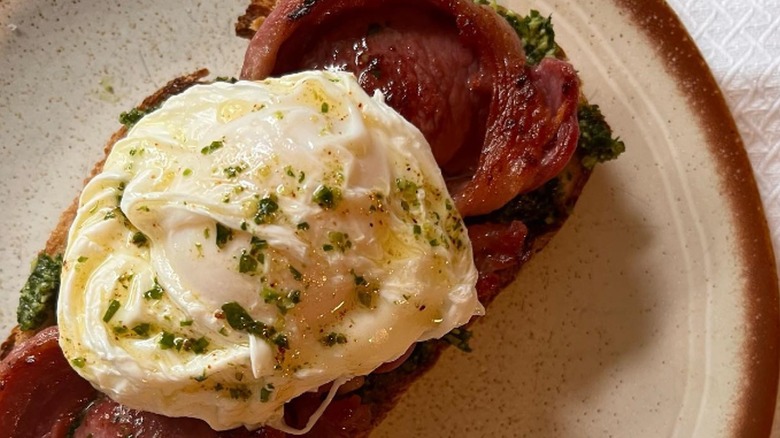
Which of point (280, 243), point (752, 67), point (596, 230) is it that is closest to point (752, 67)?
point (752, 67)

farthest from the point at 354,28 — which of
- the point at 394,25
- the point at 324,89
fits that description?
the point at 324,89

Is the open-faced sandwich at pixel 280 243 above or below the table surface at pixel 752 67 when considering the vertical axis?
below

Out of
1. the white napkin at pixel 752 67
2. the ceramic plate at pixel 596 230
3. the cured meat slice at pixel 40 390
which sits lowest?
the cured meat slice at pixel 40 390

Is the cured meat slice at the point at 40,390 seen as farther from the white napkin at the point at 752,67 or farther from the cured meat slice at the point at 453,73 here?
the white napkin at the point at 752,67

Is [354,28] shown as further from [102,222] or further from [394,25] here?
[102,222]

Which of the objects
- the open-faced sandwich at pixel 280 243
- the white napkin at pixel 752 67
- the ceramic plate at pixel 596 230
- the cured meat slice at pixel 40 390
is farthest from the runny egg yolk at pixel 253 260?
the white napkin at pixel 752 67

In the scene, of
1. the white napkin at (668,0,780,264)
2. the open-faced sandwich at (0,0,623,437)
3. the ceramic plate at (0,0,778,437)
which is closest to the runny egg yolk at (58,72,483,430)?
the open-faced sandwich at (0,0,623,437)

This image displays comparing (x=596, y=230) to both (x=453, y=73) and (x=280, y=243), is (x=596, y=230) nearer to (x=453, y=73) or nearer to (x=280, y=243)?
(x=453, y=73)
